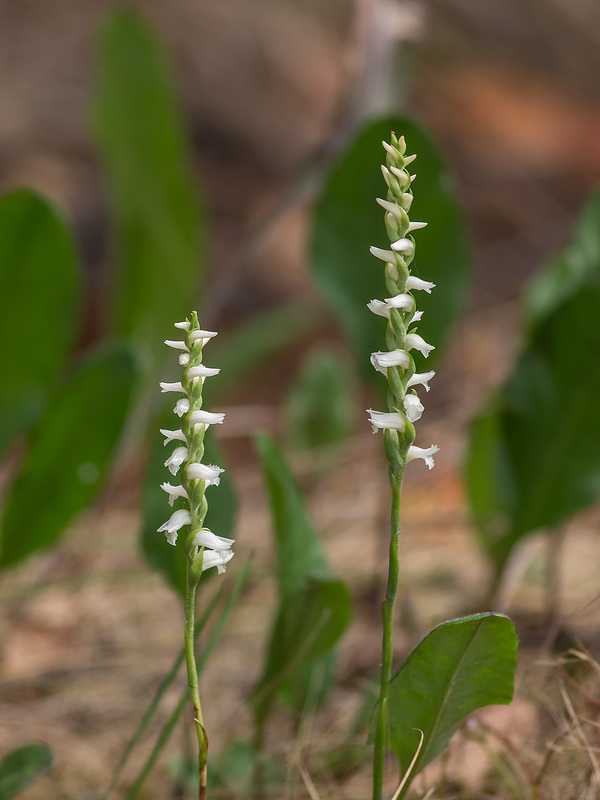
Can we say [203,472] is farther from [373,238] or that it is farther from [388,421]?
[373,238]

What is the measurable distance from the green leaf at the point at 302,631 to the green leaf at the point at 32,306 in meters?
0.51

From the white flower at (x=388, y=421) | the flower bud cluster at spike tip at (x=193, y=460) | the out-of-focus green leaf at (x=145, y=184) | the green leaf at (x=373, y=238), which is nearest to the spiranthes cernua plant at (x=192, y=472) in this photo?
the flower bud cluster at spike tip at (x=193, y=460)

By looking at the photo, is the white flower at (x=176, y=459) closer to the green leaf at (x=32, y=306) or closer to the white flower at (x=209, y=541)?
the white flower at (x=209, y=541)

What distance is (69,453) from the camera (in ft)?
3.82

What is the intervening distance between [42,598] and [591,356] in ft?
3.58

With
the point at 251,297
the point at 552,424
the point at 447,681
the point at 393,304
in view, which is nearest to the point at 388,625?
the point at 447,681

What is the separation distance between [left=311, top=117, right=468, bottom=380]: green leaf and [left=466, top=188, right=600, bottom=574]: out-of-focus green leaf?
14cm

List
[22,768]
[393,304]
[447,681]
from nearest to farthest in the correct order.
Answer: [393,304] → [447,681] → [22,768]

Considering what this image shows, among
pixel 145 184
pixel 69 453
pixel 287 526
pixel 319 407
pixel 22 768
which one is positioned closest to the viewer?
pixel 22 768

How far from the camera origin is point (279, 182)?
3.97 metres

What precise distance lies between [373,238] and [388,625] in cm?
75

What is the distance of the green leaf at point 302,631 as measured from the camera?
2.86 ft

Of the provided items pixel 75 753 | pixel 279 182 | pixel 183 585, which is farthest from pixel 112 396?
pixel 279 182

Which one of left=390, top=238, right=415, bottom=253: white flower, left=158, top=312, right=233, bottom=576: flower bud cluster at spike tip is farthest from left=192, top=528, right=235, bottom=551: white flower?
left=390, top=238, right=415, bottom=253: white flower
